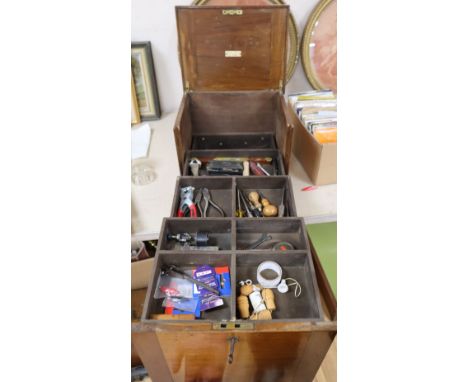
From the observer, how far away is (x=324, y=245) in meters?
1.40

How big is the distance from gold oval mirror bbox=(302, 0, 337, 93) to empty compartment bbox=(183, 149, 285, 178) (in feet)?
1.80

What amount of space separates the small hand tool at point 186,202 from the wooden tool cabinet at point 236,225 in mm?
18

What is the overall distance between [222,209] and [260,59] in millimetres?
544

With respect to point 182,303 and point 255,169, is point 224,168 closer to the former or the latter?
point 255,169

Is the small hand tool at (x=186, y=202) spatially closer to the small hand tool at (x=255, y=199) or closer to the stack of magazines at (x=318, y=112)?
the small hand tool at (x=255, y=199)

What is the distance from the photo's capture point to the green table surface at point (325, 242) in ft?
4.52

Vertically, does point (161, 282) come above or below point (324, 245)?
above

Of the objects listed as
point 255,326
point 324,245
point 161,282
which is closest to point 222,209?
point 161,282

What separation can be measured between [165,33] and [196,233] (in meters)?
0.91

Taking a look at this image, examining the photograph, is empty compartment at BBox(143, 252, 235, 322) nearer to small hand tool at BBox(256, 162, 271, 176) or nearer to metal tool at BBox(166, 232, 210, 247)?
metal tool at BBox(166, 232, 210, 247)

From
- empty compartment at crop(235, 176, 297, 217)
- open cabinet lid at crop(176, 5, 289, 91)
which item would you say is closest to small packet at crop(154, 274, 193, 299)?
empty compartment at crop(235, 176, 297, 217)

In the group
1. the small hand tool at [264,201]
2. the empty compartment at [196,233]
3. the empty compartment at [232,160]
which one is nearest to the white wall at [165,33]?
the empty compartment at [232,160]

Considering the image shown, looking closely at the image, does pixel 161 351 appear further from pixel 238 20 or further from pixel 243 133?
pixel 238 20
